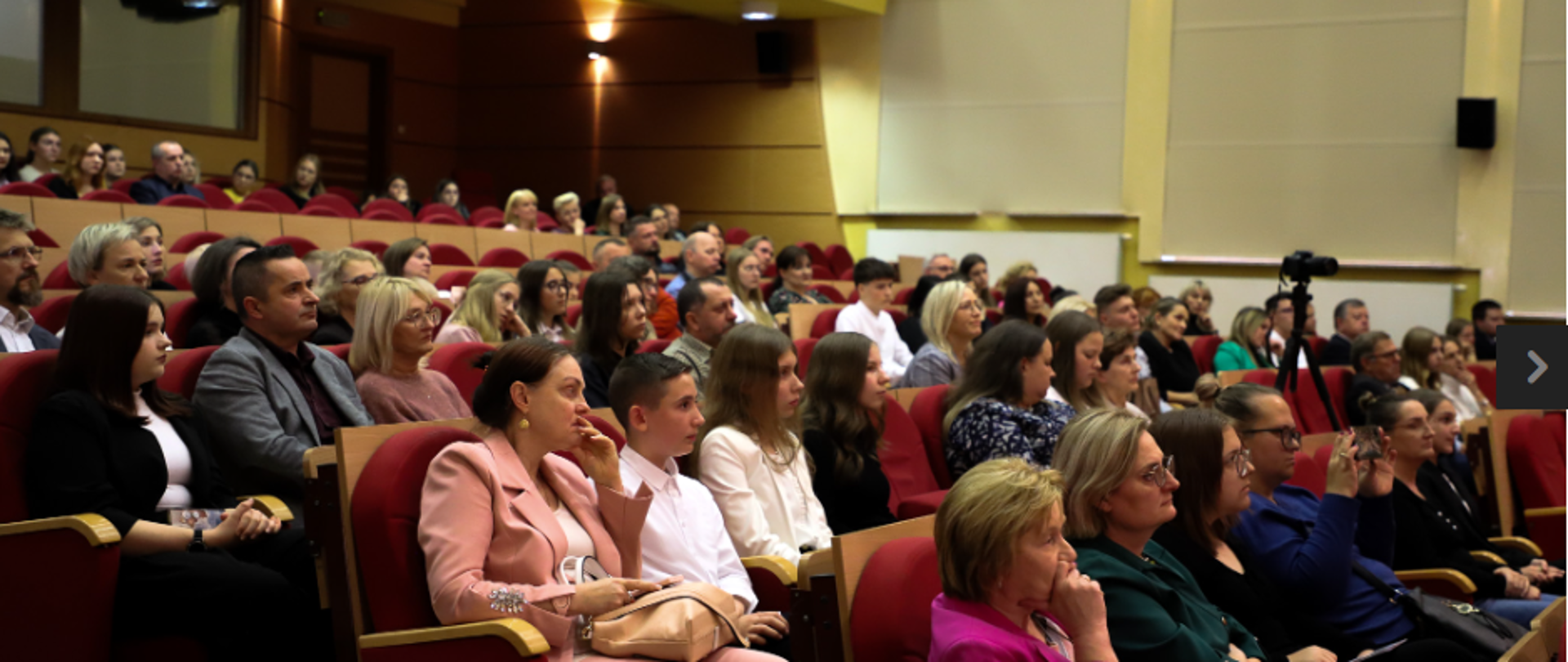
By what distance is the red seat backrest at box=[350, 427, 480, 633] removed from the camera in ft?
5.85

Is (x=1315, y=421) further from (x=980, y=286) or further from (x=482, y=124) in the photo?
(x=482, y=124)

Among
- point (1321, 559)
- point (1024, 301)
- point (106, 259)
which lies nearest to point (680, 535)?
point (1321, 559)

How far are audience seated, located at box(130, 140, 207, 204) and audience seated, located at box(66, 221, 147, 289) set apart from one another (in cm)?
311

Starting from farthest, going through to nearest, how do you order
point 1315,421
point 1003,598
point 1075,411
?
point 1315,421 → point 1075,411 → point 1003,598

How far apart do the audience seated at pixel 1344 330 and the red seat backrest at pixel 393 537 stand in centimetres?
503

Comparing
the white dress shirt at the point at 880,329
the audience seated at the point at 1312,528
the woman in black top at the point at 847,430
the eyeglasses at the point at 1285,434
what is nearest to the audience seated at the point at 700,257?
the white dress shirt at the point at 880,329

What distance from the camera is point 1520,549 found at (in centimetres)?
346

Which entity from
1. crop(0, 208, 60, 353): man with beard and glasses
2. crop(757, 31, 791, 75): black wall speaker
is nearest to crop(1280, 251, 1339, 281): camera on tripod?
crop(0, 208, 60, 353): man with beard and glasses

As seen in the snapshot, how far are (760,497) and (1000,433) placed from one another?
66cm

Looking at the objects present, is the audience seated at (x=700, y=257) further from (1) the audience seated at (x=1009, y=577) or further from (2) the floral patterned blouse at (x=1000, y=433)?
(1) the audience seated at (x=1009, y=577)

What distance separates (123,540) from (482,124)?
9.47m

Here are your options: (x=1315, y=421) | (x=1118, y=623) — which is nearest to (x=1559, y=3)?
(x=1315, y=421)

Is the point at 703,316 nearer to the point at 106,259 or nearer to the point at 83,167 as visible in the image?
the point at 106,259

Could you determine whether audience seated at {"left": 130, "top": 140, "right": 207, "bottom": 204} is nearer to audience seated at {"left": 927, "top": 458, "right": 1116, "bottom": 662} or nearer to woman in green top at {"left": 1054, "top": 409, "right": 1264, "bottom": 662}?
woman in green top at {"left": 1054, "top": 409, "right": 1264, "bottom": 662}
